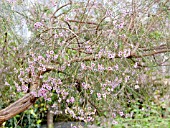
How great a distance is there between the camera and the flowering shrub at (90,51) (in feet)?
5.77

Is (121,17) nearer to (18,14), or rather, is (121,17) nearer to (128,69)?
(128,69)

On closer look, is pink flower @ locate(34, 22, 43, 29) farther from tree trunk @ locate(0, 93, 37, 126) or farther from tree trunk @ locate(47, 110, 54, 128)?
→ tree trunk @ locate(47, 110, 54, 128)

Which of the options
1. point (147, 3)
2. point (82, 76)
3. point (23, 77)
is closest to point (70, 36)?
point (82, 76)

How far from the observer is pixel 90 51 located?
1780 millimetres

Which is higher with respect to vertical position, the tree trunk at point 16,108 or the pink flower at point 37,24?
the pink flower at point 37,24

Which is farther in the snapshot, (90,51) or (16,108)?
(16,108)

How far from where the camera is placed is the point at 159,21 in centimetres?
198

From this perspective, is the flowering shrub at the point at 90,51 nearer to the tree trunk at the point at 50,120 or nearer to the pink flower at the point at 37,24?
the pink flower at the point at 37,24

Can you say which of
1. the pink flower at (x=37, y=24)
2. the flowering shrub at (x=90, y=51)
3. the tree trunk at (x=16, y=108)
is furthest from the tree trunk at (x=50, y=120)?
the pink flower at (x=37, y=24)

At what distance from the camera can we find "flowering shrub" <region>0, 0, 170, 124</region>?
1758 millimetres

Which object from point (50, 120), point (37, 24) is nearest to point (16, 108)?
point (37, 24)

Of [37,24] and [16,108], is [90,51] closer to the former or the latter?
[37,24]

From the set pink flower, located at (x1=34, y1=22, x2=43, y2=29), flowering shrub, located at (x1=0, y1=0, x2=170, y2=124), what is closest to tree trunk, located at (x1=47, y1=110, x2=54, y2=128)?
flowering shrub, located at (x1=0, y1=0, x2=170, y2=124)

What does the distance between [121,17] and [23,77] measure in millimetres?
781
